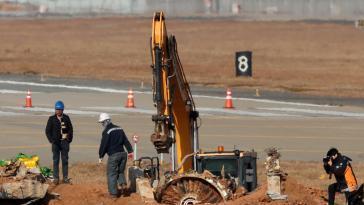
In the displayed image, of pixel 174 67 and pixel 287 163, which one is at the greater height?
pixel 174 67

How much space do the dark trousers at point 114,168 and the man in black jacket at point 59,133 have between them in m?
2.69

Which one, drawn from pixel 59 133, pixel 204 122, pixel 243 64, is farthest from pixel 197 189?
pixel 243 64

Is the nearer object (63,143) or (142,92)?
(63,143)

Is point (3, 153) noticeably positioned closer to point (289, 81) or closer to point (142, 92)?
point (142, 92)

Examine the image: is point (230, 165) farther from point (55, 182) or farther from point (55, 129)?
point (55, 129)

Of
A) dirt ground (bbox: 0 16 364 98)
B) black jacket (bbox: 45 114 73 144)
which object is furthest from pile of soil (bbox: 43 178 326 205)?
dirt ground (bbox: 0 16 364 98)

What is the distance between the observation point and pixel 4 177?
2448 centimetres

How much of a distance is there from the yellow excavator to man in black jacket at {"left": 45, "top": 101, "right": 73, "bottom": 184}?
10.2 feet

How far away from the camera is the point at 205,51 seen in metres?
94.0

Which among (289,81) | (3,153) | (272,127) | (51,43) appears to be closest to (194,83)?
(289,81)

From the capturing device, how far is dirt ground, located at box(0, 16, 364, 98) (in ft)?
230

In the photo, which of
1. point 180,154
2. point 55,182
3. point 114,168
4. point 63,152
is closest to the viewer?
point 114,168

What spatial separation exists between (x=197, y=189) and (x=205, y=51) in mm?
71454

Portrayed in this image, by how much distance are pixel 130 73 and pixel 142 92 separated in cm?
1437
